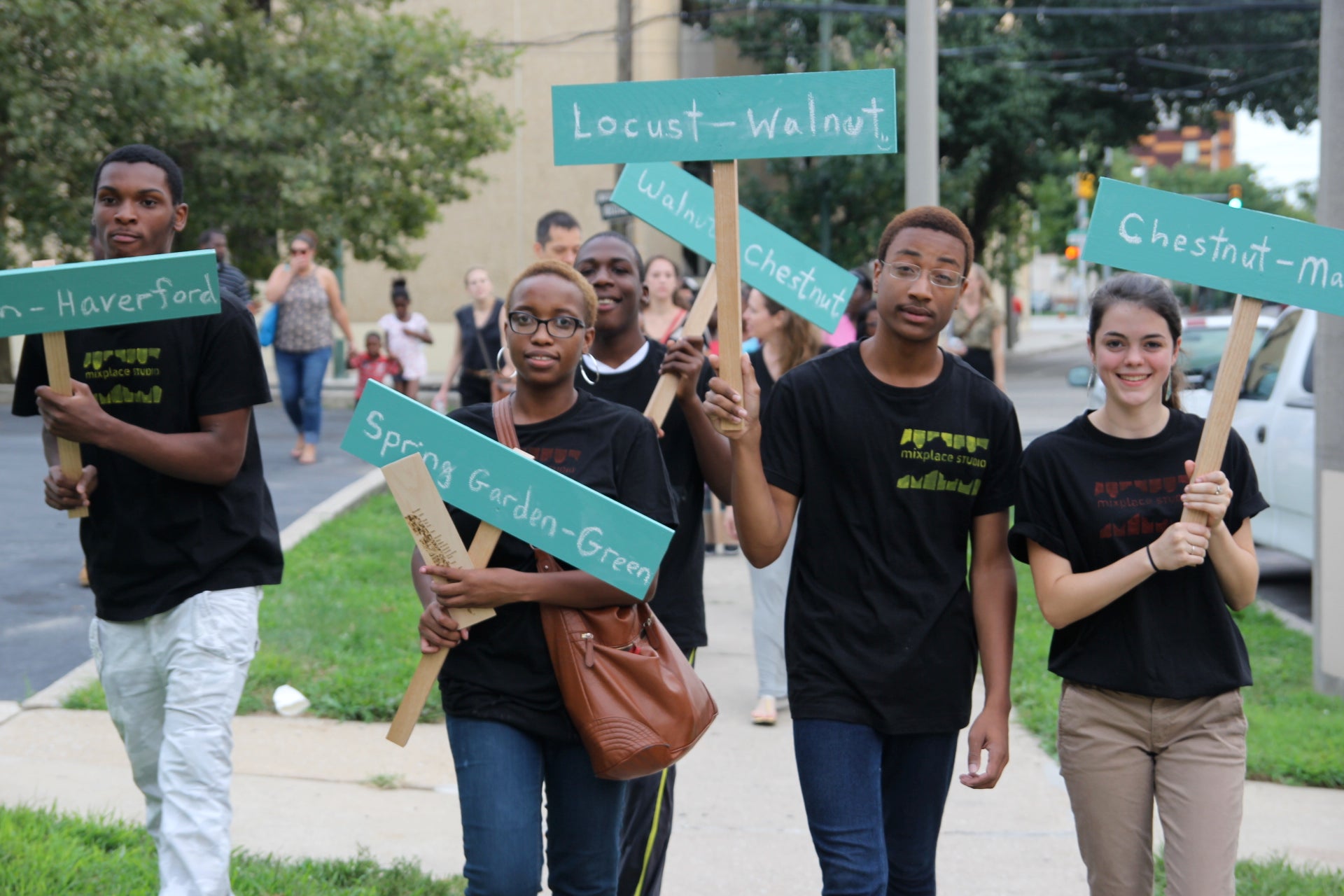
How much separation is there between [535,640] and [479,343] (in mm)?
7059

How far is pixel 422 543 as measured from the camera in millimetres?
3164

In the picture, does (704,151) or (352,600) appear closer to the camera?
(704,151)

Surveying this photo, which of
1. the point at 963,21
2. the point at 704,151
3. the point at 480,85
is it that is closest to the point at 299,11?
the point at 480,85

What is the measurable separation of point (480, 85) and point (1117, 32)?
12434 mm

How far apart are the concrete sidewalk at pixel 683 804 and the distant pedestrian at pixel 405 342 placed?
9.23m

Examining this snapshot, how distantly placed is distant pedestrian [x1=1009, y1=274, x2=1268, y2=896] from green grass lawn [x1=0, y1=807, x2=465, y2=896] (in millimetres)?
2001

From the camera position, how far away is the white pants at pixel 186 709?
3.51m

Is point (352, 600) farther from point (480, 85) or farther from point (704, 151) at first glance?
point (480, 85)

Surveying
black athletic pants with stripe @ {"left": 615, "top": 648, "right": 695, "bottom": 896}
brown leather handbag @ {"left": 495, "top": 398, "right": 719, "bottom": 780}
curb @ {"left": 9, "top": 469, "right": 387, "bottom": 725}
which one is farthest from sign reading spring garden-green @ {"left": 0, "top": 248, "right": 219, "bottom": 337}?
black athletic pants with stripe @ {"left": 615, "top": 648, "right": 695, "bottom": 896}

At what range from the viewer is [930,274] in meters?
3.28

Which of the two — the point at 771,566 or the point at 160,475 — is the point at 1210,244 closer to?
the point at 160,475

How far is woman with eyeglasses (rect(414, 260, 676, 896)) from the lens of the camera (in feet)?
10.2

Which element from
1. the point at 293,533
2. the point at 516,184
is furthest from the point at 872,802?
the point at 516,184

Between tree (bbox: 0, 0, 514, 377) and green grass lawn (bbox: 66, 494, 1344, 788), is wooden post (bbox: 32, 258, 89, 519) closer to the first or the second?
green grass lawn (bbox: 66, 494, 1344, 788)
